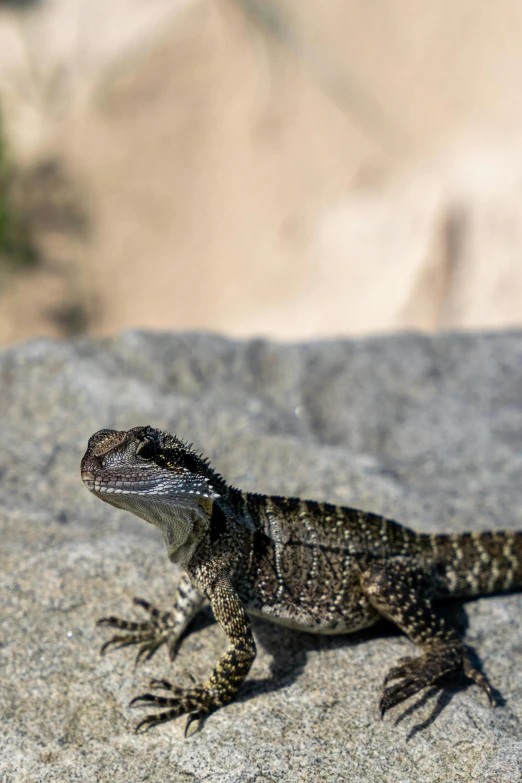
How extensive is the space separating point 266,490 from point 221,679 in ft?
7.54

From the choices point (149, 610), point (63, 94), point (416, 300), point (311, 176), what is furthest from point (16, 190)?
point (149, 610)

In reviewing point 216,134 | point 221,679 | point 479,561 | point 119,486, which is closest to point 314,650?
point 221,679

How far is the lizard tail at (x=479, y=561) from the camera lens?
538cm

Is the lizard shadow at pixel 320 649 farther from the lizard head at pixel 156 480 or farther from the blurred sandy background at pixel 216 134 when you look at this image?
the blurred sandy background at pixel 216 134

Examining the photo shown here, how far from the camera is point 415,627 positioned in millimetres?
4895

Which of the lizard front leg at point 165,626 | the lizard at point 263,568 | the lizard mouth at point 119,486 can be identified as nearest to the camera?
the lizard mouth at point 119,486

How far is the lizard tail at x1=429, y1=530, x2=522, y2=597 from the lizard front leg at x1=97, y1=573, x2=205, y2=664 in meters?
1.71

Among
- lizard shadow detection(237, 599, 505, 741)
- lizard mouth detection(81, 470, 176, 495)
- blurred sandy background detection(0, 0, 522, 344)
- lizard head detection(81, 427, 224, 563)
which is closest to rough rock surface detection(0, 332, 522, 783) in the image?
lizard shadow detection(237, 599, 505, 741)

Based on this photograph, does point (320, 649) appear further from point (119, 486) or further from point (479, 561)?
point (119, 486)

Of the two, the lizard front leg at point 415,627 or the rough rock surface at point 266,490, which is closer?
the rough rock surface at point 266,490

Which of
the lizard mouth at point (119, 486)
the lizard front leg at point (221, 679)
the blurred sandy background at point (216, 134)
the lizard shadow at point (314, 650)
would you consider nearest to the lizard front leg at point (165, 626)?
the lizard shadow at point (314, 650)

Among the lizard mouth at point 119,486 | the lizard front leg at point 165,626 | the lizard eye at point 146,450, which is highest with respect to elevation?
the lizard eye at point 146,450

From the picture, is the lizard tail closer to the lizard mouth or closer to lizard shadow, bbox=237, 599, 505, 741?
lizard shadow, bbox=237, 599, 505, 741

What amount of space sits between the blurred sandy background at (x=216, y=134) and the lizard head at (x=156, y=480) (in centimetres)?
1524
